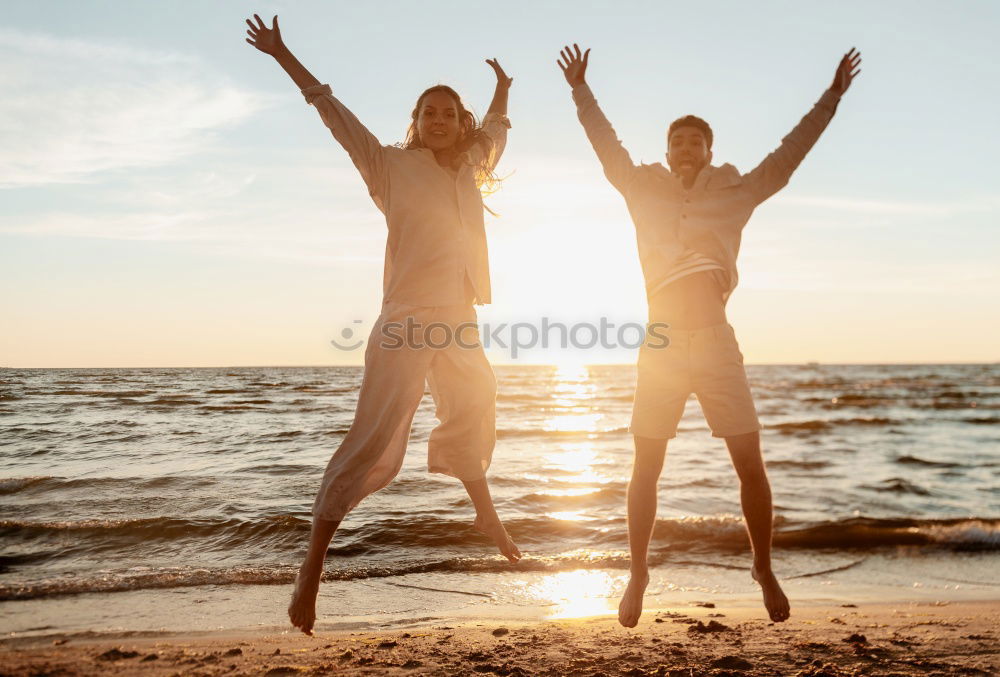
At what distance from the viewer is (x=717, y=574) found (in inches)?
274

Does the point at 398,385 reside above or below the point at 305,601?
above

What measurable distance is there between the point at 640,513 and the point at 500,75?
285 centimetres

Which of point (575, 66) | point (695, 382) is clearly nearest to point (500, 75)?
point (575, 66)

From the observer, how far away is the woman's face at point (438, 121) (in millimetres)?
3965

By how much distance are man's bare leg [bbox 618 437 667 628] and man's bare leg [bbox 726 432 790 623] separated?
1.34ft

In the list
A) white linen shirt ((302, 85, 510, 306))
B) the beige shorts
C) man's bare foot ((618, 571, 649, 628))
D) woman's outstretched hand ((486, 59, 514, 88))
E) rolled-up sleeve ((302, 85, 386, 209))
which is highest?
woman's outstretched hand ((486, 59, 514, 88))

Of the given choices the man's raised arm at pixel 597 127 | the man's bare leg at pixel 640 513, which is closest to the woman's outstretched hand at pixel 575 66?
the man's raised arm at pixel 597 127

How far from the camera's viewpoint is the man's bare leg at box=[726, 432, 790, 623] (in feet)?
12.2

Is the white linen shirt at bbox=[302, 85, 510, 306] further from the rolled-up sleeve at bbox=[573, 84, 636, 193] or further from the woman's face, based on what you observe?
the rolled-up sleeve at bbox=[573, 84, 636, 193]

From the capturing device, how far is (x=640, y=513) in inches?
157

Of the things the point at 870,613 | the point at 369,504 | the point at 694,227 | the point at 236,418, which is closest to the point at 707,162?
the point at 694,227

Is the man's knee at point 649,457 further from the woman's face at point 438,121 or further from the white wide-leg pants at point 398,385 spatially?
the woman's face at point 438,121

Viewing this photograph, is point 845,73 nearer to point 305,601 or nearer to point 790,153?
point 790,153

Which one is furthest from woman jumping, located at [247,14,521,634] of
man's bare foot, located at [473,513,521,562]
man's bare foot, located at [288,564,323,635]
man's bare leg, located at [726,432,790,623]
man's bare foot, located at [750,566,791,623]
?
man's bare foot, located at [750,566,791,623]
